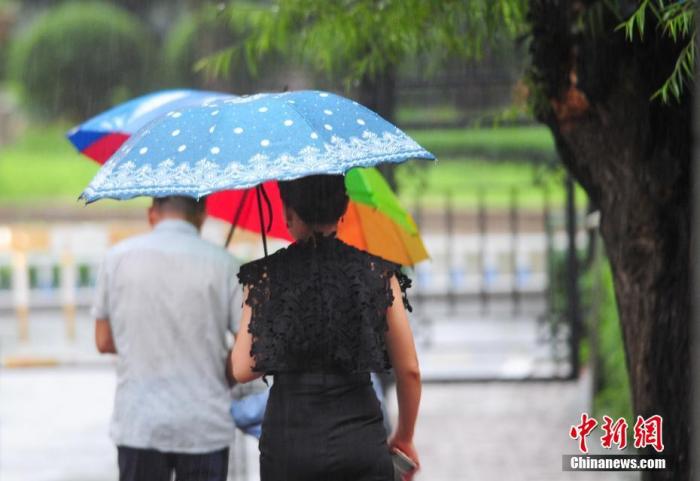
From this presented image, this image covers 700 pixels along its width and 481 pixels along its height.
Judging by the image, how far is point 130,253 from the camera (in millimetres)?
4578

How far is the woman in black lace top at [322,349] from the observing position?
358 centimetres

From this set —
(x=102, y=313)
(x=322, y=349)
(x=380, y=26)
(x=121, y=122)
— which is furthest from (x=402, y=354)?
(x=121, y=122)

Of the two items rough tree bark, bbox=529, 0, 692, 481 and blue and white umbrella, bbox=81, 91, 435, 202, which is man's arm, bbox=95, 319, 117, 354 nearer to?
blue and white umbrella, bbox=81, 91, 435, 202

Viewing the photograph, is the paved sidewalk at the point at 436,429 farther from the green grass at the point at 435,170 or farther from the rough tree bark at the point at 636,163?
the rough tree bark at the point at 636,163

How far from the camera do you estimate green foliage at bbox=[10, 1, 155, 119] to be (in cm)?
2450

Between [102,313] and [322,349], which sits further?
[102,313]

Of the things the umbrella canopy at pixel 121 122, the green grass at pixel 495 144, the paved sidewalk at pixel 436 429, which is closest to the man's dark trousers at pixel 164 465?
the umbrella canopy at pixel 121 122

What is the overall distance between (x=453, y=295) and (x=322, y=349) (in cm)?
988

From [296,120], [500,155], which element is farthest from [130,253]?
[500,155]

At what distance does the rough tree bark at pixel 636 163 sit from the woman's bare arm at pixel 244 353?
1697 mm

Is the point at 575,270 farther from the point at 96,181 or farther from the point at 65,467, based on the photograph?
the point at 96,181

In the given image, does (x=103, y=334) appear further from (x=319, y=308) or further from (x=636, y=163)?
(x=636, y=163)

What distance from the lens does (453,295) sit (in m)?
13.4

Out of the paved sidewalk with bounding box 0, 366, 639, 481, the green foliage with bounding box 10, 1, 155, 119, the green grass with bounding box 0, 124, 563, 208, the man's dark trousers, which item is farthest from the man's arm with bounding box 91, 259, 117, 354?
the green foliage with bounding box 10, 1, 155, 119
